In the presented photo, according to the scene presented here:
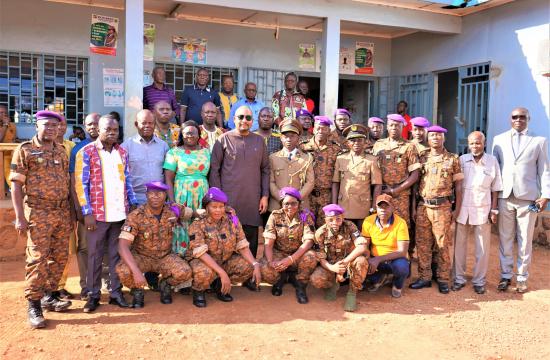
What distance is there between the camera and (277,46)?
30.0 feet

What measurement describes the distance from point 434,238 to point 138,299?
292 cm

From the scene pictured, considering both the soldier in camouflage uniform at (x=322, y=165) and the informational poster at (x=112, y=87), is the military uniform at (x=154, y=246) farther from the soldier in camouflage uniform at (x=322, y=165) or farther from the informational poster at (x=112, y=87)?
the informational poster at (x=112, y=87)

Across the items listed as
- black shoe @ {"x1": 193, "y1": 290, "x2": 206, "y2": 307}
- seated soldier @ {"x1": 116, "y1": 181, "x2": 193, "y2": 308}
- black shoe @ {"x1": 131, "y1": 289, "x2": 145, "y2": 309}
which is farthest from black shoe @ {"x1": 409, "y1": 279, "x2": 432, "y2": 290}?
black shoe @ {"x1": 131, "y1": 289, "x2": 145, "y2": 309}

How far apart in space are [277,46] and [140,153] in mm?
5248

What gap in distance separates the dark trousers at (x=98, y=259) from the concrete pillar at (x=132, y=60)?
2453 mm

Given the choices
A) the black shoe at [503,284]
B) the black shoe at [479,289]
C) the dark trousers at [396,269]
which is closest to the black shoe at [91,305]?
the dark trousers at [396,269]

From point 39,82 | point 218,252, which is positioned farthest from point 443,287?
point 39,82

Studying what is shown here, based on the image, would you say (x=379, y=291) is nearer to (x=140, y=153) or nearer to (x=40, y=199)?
(x=140, y=153)

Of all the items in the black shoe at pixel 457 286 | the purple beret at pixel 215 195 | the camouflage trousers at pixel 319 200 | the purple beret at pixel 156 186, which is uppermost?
the purple beret at pixel 156 186

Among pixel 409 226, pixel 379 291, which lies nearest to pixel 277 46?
pixel 409 226

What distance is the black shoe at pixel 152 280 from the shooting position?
4621mm

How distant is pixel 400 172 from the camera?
5.17 m

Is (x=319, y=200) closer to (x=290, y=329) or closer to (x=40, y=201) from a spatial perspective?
(x=290, y=329)

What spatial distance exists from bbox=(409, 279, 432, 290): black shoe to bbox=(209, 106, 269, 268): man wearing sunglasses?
162 centimetres
